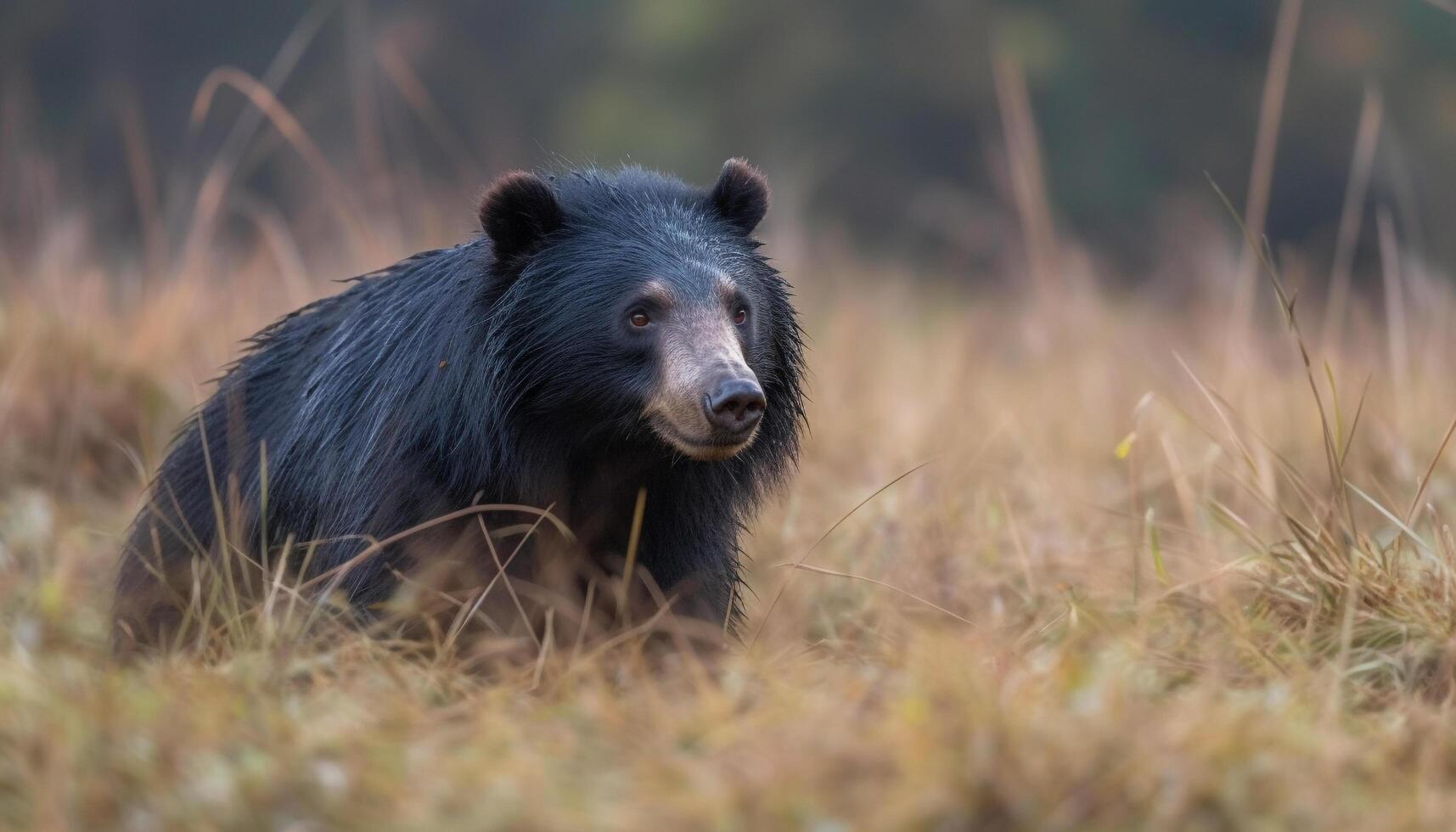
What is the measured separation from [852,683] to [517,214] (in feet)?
5.33

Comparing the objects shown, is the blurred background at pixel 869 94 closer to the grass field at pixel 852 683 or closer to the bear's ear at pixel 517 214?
the grass field at pixel 852 683

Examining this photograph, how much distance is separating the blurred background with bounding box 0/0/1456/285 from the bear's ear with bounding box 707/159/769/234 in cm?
1124

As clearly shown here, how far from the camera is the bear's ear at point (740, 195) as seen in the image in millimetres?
4254

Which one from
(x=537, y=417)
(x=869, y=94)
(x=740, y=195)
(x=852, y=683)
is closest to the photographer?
(x=852, y=683)

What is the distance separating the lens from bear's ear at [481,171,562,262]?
3.76 metres

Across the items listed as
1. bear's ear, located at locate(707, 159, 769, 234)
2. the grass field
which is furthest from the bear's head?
the grass field

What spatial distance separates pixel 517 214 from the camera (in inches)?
152

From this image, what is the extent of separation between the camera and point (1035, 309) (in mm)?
8953

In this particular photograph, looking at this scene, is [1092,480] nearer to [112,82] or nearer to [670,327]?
[670,327]

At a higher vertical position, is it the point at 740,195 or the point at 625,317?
the point at 740,195

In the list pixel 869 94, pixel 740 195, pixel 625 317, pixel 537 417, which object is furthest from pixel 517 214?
pixel 869 94

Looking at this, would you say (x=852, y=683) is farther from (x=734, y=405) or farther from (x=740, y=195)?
(x=740, y=195)

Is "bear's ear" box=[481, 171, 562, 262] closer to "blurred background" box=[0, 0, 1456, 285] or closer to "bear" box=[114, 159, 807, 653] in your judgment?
"bear" box=[114, 159, 807, 653]

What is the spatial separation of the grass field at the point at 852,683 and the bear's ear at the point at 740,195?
3.51ft
